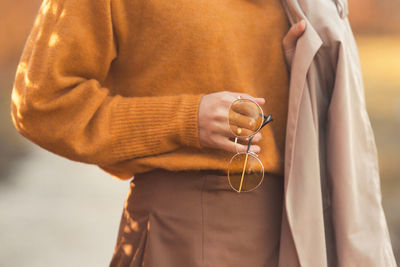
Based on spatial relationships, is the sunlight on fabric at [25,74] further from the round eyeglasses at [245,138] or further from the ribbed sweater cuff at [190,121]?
the round eyeglasses at [245,138]

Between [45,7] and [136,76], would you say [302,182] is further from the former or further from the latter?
[45,7]

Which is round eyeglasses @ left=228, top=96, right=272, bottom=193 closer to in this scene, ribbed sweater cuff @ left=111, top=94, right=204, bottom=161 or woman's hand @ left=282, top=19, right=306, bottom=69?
ribbed sweater cuff @ left=111, top=94, right=204, bottom=161

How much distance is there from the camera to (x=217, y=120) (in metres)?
1.20

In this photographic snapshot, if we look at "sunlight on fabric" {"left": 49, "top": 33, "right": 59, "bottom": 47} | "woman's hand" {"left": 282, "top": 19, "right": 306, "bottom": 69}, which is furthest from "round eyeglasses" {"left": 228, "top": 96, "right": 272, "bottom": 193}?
"sunlight on fabric" {"left": 49, "top": 33, "right": 59, "bottom": 47}

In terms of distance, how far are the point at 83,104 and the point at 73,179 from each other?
544cm

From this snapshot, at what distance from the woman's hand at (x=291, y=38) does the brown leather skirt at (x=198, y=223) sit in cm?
28

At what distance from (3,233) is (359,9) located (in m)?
4.20

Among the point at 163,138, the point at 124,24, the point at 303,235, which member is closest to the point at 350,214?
the point at 303,235

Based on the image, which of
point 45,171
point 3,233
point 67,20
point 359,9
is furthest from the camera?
point 45,171

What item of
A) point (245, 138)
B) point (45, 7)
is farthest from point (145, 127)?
point (45, 7)

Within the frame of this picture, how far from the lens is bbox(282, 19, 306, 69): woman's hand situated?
126 cm

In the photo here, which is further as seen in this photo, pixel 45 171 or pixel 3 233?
pixel 45 171

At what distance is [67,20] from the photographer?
1.20 m

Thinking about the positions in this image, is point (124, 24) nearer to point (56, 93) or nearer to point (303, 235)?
point (56, 93)
